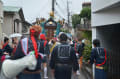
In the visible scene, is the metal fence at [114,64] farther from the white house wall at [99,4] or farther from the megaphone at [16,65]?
the megaphone at [16,65]

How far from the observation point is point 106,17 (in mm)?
6516

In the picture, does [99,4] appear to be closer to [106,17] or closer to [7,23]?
[106,17]

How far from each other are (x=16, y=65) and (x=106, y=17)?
14.2 ft

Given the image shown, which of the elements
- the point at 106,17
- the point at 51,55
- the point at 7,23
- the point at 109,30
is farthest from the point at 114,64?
the point at 7,23

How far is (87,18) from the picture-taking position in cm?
3712

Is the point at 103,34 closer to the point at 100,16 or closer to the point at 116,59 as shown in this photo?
the point at 100,16

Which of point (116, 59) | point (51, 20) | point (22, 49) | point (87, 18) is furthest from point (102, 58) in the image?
point (87, 18)

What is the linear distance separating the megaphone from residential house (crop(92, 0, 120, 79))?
11.1 ft

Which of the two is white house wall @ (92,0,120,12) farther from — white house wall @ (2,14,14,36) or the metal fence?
white house wall @ (2,14,14,36)

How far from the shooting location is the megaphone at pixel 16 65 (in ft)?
10.8

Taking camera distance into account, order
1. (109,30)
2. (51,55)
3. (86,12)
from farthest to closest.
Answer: (86,12), (109,30), (51,55)

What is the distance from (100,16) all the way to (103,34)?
3.13 feet

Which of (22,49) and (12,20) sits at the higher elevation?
(12,20)

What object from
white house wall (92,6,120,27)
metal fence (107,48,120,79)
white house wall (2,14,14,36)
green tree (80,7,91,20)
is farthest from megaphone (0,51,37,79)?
green tree (80,7,91,20)
